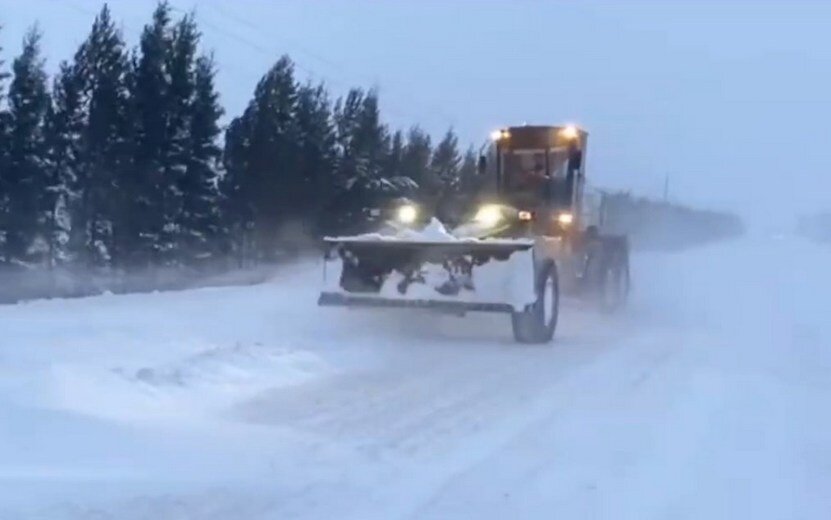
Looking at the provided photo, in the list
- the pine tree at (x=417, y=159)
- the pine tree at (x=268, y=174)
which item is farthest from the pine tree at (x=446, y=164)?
the pine tree at (x=268, y=174)

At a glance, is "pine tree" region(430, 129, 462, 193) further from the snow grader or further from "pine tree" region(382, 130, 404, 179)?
the snow grader

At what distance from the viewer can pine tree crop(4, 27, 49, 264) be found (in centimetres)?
3941

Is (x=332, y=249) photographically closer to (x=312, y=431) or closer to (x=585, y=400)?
(x=585, y=400)

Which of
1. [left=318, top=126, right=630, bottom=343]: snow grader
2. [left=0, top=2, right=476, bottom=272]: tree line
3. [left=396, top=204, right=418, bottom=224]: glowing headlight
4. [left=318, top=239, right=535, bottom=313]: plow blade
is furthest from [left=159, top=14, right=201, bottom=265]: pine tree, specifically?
[left=318, top=239, right=535, bottom=313]: plow blade

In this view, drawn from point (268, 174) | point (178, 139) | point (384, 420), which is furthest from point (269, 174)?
point (384, 420)

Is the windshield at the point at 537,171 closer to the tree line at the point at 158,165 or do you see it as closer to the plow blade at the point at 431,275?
the plow blade at the point at 431,275

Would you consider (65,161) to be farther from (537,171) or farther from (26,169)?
(537,171)

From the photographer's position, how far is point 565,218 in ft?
63.8

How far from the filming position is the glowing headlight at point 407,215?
706 inches

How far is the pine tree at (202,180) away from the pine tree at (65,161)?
3.62 metres

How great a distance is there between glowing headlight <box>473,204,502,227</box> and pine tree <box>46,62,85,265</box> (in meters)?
25.1

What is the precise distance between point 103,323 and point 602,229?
448 inches

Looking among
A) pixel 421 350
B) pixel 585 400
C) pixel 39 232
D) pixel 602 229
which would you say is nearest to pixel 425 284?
pixel 421 350

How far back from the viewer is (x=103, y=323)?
1405 cm
